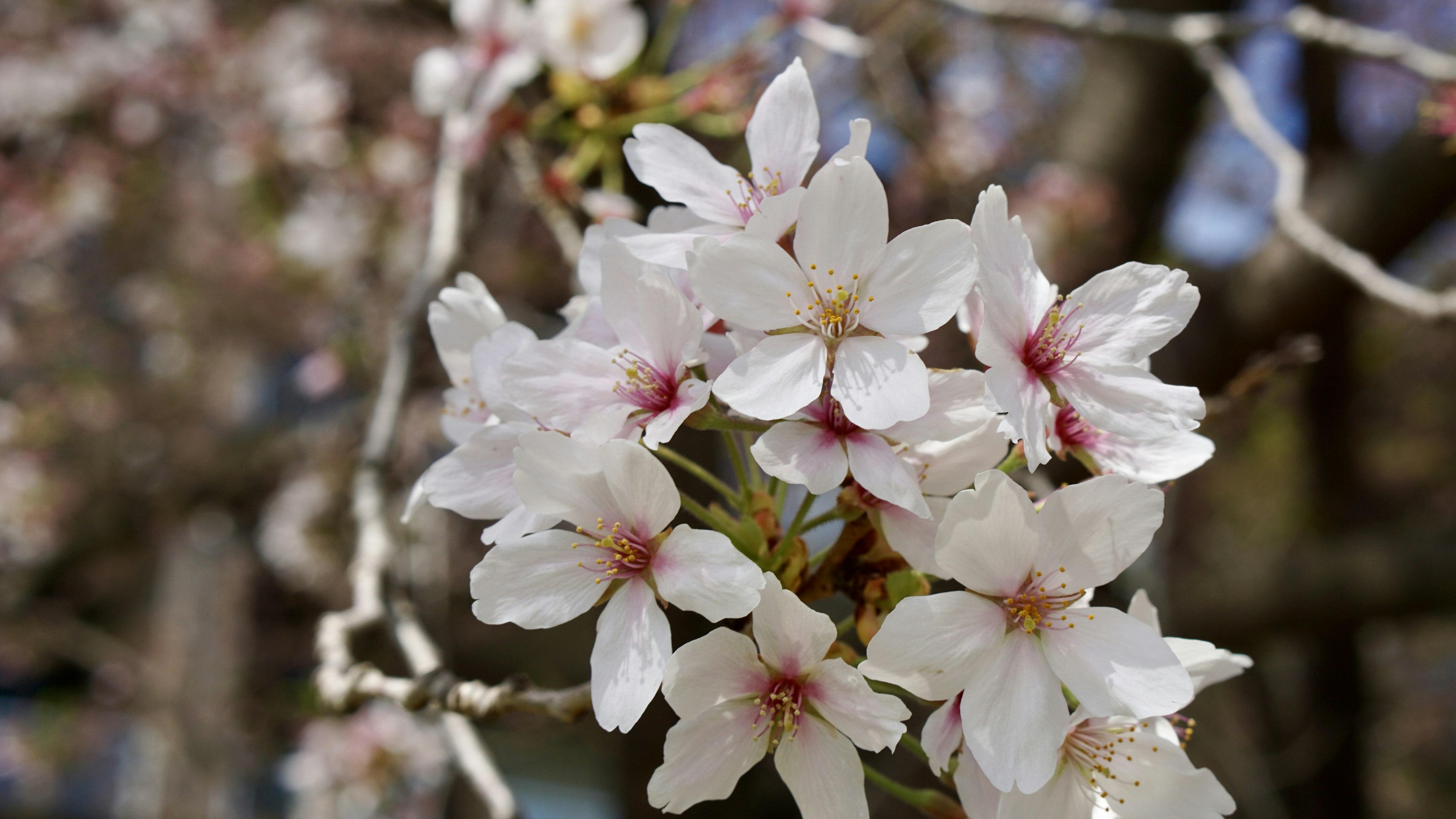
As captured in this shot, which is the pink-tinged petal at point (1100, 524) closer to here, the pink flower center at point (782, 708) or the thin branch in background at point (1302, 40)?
the pink flower center at point (782, 708)

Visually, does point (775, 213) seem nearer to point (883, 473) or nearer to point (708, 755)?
point (883, 473)

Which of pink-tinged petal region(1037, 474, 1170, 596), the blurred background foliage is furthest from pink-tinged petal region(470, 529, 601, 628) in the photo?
the blurred background foliage

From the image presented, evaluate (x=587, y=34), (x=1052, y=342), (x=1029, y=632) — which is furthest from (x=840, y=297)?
(x=587, y=34)

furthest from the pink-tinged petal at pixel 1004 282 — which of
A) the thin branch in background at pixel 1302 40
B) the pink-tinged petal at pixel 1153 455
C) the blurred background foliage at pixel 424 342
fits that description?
the blurred background foliage at pixel 424 342

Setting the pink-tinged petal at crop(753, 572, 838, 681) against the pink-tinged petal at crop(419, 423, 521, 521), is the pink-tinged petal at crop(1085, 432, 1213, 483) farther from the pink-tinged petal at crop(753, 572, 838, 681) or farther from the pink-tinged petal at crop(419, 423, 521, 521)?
the pink-tinged petal at crop(419, 423, 521, 521)

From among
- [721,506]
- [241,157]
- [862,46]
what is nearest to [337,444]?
[241,157]
